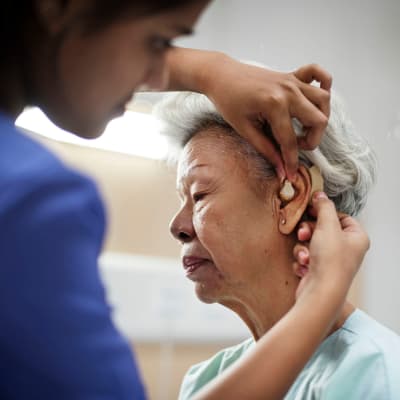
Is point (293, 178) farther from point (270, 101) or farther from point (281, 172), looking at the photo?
point (270, 101)

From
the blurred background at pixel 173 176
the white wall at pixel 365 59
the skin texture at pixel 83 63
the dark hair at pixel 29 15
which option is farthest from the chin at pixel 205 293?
the white wall at pixel 365 59

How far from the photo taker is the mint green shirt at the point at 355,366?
963mm

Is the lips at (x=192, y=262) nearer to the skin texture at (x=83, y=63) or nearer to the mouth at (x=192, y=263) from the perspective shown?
the mouth at (x=192, y=263)

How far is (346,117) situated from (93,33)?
2.79ft

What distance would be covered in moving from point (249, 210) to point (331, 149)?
0.21 metres

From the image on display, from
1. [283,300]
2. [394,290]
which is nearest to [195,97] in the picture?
[283,300]

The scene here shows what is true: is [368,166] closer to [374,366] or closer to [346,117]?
[346,117]

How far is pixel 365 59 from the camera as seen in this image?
2.03 meters

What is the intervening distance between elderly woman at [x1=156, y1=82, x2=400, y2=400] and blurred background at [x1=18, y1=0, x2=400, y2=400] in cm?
36

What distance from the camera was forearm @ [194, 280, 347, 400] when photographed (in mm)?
668

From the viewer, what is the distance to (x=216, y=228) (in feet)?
3.92

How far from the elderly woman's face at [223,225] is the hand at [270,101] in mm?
149

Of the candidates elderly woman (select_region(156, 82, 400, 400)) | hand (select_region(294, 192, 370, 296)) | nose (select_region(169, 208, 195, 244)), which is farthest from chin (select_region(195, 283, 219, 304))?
hand (select_region(294, 192, 370, 296))

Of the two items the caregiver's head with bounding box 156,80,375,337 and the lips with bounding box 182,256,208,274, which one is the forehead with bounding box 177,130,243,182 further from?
the lips with bounding box 182,256,208,274
